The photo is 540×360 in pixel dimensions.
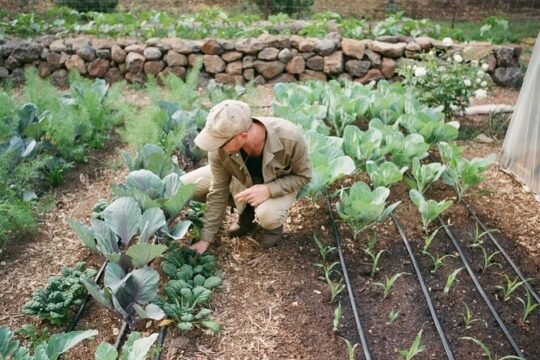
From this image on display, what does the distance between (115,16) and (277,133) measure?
5320mm

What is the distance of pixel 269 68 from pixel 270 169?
3.73 metres

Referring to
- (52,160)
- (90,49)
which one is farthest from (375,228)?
(90,49)

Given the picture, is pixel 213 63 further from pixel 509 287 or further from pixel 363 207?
pixel 509 287

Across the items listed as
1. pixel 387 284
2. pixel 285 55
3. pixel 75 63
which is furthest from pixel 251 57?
pixel 387 284

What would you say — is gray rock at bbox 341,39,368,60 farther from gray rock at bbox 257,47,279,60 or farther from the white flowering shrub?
the white flowering shrub

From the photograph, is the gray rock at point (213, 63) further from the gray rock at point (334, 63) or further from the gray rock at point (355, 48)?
the gray rock at point (355, 48)

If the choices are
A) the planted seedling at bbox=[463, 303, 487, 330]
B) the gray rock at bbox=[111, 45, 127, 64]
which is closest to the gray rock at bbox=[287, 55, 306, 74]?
the gray rock at bbox=[111, 45, 127, 64]

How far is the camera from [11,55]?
6.49 metres

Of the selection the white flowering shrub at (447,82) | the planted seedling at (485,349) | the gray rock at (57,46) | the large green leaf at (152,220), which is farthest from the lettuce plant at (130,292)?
the gray rock at (57,46)

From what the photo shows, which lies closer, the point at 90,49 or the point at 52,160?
the point at 52,160

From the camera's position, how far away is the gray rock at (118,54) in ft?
20.7

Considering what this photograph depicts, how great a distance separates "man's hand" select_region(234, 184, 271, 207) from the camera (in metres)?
2.78

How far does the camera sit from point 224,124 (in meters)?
2.39

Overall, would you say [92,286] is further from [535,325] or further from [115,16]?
[115,16]
